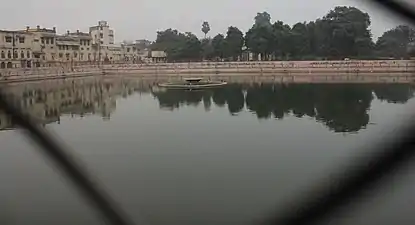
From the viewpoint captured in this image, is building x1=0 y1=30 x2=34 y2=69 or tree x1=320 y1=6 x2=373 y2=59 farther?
building x1=0 y1=30 x2=34 y2=69

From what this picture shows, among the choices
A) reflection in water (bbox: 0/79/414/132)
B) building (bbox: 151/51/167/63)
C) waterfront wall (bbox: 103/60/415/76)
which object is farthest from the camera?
building (bbox: 151/51/167/63)

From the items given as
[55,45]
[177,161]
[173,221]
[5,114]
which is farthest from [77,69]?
[5,114]

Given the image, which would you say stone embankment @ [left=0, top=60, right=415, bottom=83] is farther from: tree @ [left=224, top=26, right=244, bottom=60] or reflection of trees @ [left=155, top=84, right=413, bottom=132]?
reflection of trees @ [left=155, top=84, right=413, bottom=132]

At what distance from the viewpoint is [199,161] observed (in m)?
3.57

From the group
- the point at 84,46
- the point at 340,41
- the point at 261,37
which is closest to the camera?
the point at 340,41

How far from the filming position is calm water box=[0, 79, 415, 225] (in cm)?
114

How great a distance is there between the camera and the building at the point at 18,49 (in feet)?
44.6

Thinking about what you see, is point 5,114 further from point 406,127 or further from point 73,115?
point 73,115

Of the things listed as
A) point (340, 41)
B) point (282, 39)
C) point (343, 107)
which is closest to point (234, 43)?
point (282, 39)

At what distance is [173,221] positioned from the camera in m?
2.25

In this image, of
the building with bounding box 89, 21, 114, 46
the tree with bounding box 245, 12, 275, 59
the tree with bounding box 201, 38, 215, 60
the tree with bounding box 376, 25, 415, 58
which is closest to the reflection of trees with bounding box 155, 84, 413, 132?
the tree with bounding box 376, 25, 415, 58

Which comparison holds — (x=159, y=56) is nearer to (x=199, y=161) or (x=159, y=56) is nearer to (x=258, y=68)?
(x=258, y=68)

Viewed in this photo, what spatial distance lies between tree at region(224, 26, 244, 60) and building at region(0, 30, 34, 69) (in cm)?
769

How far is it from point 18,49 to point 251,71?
27.5 feet
